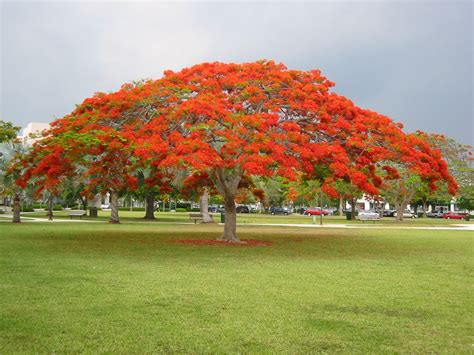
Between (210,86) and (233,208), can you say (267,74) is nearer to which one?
(210,86)

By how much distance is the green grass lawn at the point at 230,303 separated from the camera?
7211mm

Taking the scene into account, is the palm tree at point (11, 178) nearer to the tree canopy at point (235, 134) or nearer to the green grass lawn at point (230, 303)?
the tree canopy at point (235, 134)

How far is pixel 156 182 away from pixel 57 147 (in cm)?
601

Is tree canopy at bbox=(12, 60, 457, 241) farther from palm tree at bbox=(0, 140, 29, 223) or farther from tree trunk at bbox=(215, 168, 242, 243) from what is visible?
palm tree at bbox=(0, 140, 29, 223)

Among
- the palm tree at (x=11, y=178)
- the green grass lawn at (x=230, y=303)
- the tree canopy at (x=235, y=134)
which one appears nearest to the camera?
the green grass lawn at (x=230, y=303)

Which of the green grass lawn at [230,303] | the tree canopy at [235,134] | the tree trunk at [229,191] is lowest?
the green grass lawn at [230,303]

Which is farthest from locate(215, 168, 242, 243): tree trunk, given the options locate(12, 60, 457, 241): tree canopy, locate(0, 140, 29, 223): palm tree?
locate(0, 140, 29, 223): palm tree

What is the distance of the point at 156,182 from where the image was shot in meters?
25.4

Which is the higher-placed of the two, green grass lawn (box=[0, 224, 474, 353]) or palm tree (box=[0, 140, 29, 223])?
palm tree (box=[0, 140, 29, 223])

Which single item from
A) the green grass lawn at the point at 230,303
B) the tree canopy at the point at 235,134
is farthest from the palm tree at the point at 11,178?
the green grass lawn at the point at 230,303

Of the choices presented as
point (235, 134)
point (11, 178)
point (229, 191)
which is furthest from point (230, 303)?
point (11, 178)

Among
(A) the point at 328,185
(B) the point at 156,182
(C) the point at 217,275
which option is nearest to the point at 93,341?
(C) the point at 217,275

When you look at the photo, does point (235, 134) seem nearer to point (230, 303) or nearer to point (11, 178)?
point (230, 303)

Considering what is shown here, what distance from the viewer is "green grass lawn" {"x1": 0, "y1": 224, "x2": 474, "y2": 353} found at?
7211mm
